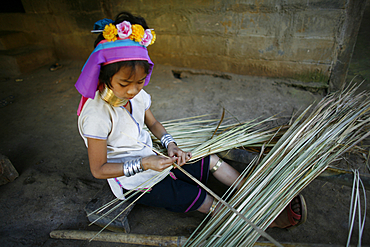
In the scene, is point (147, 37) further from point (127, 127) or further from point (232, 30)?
point (232, 30)

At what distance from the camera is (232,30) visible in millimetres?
3264

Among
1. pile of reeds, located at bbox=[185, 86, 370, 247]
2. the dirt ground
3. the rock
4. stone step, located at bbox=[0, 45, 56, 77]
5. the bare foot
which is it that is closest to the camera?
pile of reeds, located at bbox=[185, 86, 370, 247]

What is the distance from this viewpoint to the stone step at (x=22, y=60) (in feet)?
12.9

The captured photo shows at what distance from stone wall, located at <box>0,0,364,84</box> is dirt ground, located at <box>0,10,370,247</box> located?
250 millimetres

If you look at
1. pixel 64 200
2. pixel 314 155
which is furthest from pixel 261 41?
pixel 64 200

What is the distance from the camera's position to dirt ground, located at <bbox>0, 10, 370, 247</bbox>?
5.26ft

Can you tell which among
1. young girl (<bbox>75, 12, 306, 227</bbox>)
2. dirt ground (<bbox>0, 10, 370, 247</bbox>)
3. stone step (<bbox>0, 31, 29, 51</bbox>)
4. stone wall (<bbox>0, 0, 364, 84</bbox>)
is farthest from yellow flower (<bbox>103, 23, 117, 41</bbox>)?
stone step (<bbox>0, 31, 29, 51</bbox>)

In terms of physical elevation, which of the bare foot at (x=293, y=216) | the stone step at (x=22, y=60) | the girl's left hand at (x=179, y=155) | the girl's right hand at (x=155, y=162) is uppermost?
the stone step at (x=22, y=60)

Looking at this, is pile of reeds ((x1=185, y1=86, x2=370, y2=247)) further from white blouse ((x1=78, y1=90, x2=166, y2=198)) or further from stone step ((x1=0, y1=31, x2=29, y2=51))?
stone step ((x1=0, y1=31, x2=29, y2=51))

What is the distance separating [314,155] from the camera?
1.53 m

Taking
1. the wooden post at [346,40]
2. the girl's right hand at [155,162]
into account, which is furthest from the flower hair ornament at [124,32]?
the wooden post at [346,40]

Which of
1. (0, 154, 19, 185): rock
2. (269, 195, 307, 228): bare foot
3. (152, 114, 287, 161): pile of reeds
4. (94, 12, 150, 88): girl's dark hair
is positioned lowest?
(269, 195, 307, 228): bare foot

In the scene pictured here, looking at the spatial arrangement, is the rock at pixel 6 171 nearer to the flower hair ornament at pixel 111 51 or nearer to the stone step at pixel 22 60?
the flower hair ornament at pixel 111 51

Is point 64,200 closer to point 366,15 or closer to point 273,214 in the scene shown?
point 273,214
